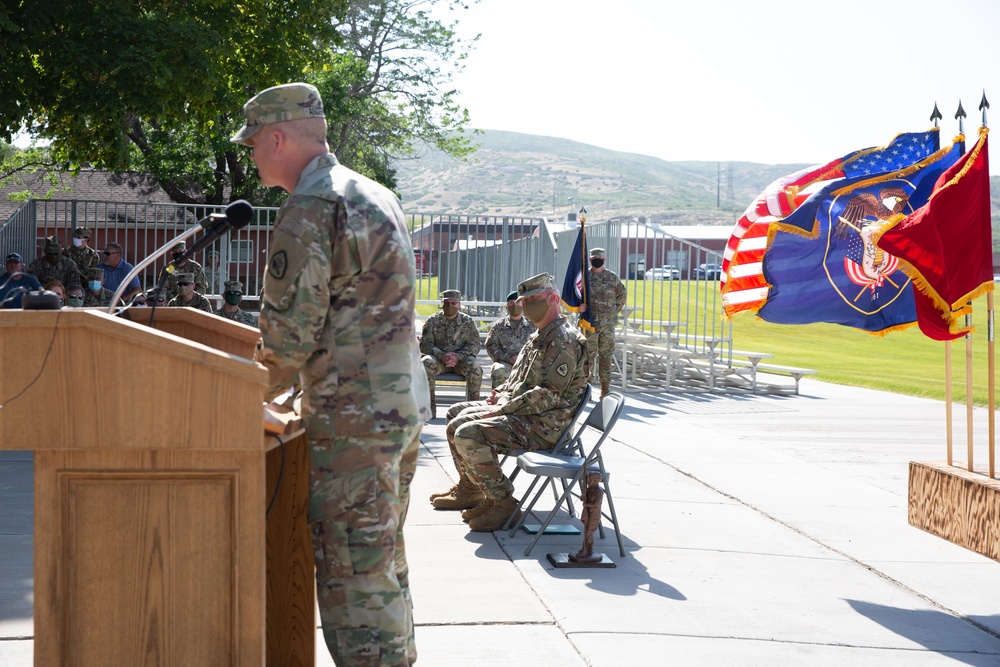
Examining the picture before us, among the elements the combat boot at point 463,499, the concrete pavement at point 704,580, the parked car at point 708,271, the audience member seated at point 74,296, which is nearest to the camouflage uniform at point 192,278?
the audience member seated at point 74,296

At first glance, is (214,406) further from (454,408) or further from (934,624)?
(454,408)

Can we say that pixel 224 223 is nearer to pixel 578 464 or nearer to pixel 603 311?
pixel 578 464

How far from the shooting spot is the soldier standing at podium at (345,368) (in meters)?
2.99

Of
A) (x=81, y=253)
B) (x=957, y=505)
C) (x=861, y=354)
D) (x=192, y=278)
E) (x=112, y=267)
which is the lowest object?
(x=861, y=354)

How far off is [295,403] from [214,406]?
2.44 ft

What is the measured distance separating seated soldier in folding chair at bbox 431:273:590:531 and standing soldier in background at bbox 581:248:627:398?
7979mm

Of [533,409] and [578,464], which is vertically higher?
[533,409]

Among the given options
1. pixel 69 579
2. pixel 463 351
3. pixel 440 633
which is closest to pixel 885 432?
pixel 463 351

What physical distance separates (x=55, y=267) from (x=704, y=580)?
11.0 m

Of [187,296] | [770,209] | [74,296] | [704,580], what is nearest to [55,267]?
[74,296]

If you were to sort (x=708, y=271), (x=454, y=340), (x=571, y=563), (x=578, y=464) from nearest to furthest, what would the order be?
(x=571, y=563) → (x=578, y=464) → (x=454, y=340) → (x=708, y=271)

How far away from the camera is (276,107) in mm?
3137

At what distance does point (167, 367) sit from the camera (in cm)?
267

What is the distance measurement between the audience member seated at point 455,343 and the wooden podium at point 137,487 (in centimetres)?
944
